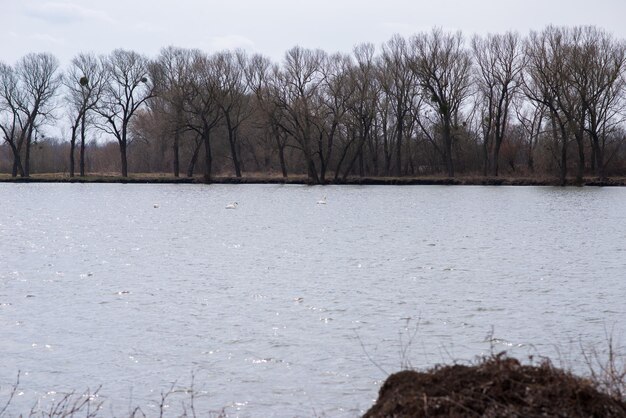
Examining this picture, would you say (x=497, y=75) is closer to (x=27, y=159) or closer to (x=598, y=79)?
(x=598, y=79)

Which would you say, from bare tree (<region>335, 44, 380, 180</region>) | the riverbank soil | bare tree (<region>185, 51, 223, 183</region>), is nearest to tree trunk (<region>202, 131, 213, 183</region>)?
bare tree (<region>185, 51, 223, 183</region>)

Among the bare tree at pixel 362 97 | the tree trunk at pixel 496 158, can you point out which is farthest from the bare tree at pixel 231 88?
the tree trunk at pixel 496 158

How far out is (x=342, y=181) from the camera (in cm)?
7250

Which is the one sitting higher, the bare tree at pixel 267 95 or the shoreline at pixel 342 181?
the bare tree at pixel 267 95

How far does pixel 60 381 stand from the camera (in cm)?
918

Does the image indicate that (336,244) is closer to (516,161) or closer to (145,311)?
(145,311)

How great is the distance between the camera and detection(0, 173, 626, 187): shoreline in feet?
209

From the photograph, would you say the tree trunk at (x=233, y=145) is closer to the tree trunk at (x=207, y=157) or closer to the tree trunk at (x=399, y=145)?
the tree trunk at (x=207, y=157)

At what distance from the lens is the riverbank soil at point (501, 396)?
5324 mm

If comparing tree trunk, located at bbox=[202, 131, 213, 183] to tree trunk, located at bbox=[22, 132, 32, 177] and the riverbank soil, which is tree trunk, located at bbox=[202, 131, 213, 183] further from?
the riverbank soil

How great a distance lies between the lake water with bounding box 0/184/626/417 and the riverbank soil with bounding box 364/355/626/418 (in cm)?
227

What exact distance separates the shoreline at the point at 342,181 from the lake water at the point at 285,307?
35670 mm

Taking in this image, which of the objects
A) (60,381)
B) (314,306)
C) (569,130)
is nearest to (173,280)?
(314,306)

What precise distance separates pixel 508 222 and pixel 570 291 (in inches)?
671
